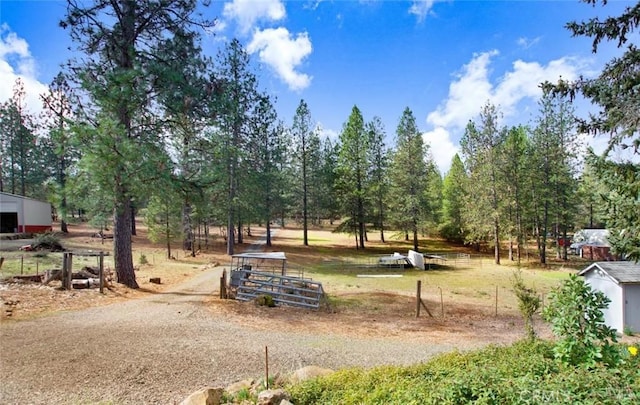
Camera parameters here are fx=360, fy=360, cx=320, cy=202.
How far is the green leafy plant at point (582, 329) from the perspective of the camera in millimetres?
5008

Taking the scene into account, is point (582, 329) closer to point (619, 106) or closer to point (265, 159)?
point (619, 106)

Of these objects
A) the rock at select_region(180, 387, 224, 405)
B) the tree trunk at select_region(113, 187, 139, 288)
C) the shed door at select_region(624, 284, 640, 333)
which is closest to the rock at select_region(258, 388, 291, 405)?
the rock at select_region(180, 387, 224, 405)

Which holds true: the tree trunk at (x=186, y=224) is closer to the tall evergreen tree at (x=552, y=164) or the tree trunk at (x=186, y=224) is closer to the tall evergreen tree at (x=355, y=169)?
the tall evergreen tree at (x=355, y=169)

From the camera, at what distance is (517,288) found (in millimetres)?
9547

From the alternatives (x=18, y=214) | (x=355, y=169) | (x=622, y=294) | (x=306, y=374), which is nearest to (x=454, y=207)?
(x=355, y=169)

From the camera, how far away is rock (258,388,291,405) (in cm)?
497

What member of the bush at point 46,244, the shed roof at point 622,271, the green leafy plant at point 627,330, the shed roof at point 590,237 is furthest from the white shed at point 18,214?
the shed roof at point 590,237

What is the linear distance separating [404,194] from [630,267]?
2491 centimetres

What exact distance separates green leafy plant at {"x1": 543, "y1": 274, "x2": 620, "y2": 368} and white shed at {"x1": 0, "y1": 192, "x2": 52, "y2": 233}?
129 ft

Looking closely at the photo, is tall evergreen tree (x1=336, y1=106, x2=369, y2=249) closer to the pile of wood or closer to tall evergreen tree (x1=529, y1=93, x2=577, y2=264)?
tall evergreen tree (x1=529, y1=93, x2=577, y2=264)

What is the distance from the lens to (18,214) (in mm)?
31375

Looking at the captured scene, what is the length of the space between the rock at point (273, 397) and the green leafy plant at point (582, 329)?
3.88 m

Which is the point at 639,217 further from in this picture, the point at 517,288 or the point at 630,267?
the point at 630,267

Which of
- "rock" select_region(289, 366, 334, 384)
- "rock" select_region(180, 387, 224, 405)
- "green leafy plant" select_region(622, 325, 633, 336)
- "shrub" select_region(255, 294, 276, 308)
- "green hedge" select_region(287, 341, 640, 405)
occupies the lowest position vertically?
"green leafy plant" select_region(622, 325, 633, 336)
